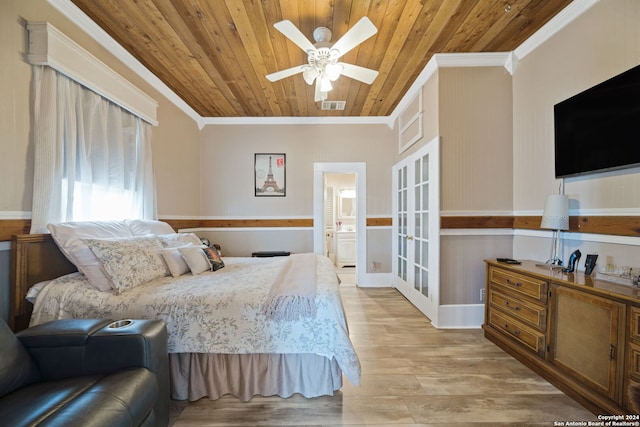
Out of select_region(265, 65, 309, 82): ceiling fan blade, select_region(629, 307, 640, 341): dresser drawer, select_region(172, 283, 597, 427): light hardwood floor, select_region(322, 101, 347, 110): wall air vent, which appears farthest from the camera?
select_region(322, 101, 347, 110): wall air vent

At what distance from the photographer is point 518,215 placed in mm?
2500

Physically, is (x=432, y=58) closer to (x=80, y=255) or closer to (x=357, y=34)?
(x=357, y=34)

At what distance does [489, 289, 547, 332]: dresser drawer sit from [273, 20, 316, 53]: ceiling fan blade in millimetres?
2576

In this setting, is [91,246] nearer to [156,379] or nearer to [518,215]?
[156,379]

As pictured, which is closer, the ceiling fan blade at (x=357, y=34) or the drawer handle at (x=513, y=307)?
the ceiling fan blade at (x=357, y=34)

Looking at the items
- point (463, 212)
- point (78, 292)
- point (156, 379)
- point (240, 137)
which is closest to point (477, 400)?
point (463, 212)

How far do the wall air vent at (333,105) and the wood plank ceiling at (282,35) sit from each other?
1.37 feet

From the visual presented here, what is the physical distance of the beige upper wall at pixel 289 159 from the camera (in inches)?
Answer: 159

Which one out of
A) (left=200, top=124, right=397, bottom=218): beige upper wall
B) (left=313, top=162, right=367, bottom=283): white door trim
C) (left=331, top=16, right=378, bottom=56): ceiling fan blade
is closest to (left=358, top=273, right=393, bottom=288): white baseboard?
(left=313, top=162, right=367, bottom=283): white door trim

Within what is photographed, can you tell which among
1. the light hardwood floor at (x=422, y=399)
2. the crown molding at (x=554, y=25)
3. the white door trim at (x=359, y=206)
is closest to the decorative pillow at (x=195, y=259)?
the light hardwood floor at (x=422, y=399)

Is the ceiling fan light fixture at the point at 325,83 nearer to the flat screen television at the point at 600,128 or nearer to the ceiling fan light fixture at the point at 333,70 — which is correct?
the ceiling fan light fixture at the point at 333,70

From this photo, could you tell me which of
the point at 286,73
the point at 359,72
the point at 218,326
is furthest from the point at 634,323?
the point at 286,73

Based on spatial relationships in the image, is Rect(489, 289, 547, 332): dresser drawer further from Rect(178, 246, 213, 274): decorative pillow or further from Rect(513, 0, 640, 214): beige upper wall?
Rect(178, 246, 213, 274): decorative pillow

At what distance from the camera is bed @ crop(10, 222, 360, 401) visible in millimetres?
1485
